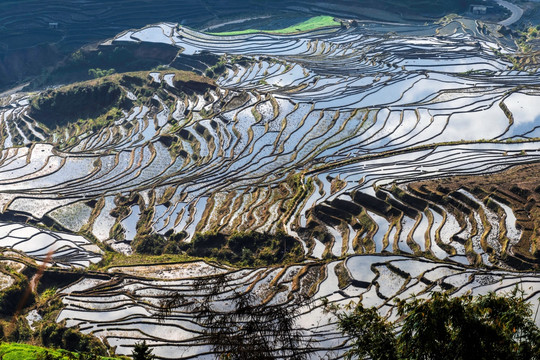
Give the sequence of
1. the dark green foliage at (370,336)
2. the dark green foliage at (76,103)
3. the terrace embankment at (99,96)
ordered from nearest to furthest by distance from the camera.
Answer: the dark green foliage at (370,336)
the terrace embankment at (99,96)
the dark green foliage at (76,103)

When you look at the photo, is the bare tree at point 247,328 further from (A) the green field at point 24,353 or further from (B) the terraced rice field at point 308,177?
(A) the green field at point 24,353

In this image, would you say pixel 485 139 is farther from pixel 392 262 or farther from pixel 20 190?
pixel 20 190

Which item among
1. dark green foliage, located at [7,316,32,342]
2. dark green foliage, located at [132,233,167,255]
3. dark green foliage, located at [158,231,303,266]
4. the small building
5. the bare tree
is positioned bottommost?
dark green foliage, located at [132,233,167,255]

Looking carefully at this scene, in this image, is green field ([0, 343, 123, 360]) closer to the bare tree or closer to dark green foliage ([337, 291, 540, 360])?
the bare tree

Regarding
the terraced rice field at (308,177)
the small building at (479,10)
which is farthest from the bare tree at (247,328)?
the small building at (479,10)

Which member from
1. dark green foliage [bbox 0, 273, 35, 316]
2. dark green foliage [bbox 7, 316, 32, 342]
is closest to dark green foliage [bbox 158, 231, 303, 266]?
dark green foliage [bbox 0, 273, 35, 316]

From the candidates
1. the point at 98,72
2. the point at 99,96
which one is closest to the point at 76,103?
the point at 99,96
